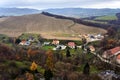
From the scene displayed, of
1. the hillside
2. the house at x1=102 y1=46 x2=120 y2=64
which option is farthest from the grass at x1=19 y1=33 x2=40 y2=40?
the house at x1=102 y1=46 x2=120 y2=64

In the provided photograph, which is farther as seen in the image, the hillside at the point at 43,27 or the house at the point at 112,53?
the hillside at the point at 43,27

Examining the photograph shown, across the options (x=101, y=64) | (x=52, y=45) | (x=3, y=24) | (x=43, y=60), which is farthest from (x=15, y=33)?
(x=101, y=64)

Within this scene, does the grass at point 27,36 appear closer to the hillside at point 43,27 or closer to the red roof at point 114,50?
the hillside at point 43,27

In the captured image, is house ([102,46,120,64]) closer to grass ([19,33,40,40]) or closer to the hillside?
the hillside

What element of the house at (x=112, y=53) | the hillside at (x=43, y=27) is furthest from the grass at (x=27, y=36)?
the house at (x=112, y=53)

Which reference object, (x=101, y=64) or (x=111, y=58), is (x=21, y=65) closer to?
(x=101, y=64)

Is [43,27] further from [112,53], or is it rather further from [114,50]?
[112,53]

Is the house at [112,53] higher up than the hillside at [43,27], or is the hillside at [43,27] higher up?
the house at [112,53]

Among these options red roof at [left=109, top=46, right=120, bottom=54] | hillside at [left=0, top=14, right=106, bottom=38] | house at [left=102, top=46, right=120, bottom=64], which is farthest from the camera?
hillside at [left=0, top=14, right=106, bottom=38]

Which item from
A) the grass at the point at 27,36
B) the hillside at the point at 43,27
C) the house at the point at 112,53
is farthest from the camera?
the hillside at the point at 43,27
